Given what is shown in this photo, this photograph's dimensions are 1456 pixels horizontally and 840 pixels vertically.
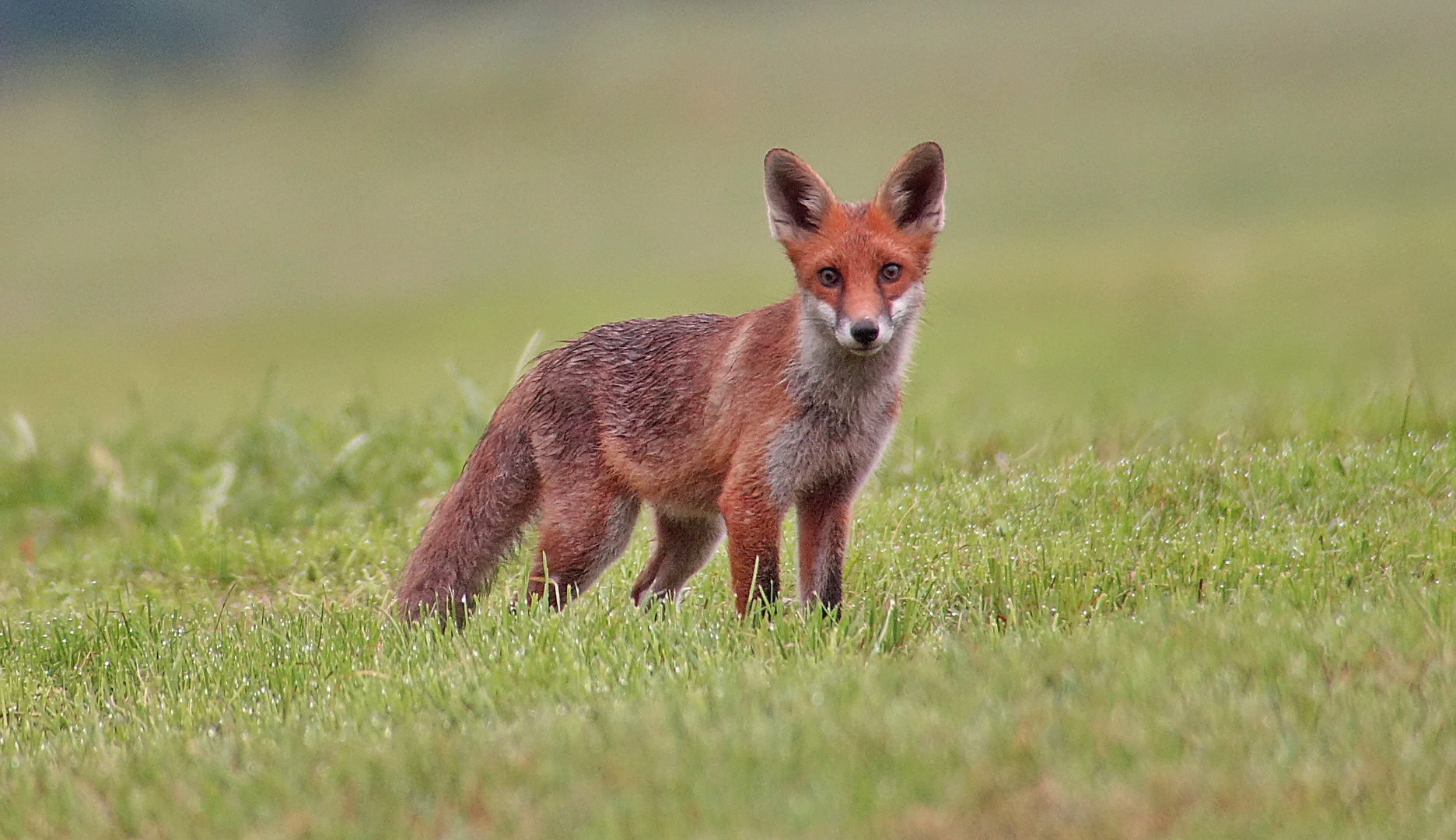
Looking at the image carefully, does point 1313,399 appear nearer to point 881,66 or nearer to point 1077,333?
point 1077,333

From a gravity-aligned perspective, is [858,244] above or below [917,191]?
below

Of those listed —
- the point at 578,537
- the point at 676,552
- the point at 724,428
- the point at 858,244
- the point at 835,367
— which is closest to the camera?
the point at 858,244

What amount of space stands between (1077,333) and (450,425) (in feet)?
35.4

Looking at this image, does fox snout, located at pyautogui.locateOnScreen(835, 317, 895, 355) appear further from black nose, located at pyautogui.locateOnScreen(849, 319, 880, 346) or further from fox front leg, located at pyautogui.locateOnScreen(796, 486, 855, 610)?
fox front leg, located at pyautogui.locateOnScreen(796, 486, 855, 610)

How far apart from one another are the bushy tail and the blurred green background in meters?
3.99

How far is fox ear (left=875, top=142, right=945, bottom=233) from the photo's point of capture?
5.18 meters

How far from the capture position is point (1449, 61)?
27.5 metres

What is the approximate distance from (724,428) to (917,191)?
114cm

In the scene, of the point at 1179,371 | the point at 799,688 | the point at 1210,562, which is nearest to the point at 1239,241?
the point at 1179,371

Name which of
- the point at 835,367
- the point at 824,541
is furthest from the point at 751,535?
the point at 835,367

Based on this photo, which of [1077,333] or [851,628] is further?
[1077,333]

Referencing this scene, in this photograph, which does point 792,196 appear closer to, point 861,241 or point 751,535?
point 861,241

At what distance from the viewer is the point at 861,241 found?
504 cm

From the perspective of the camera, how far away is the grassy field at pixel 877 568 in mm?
3271
